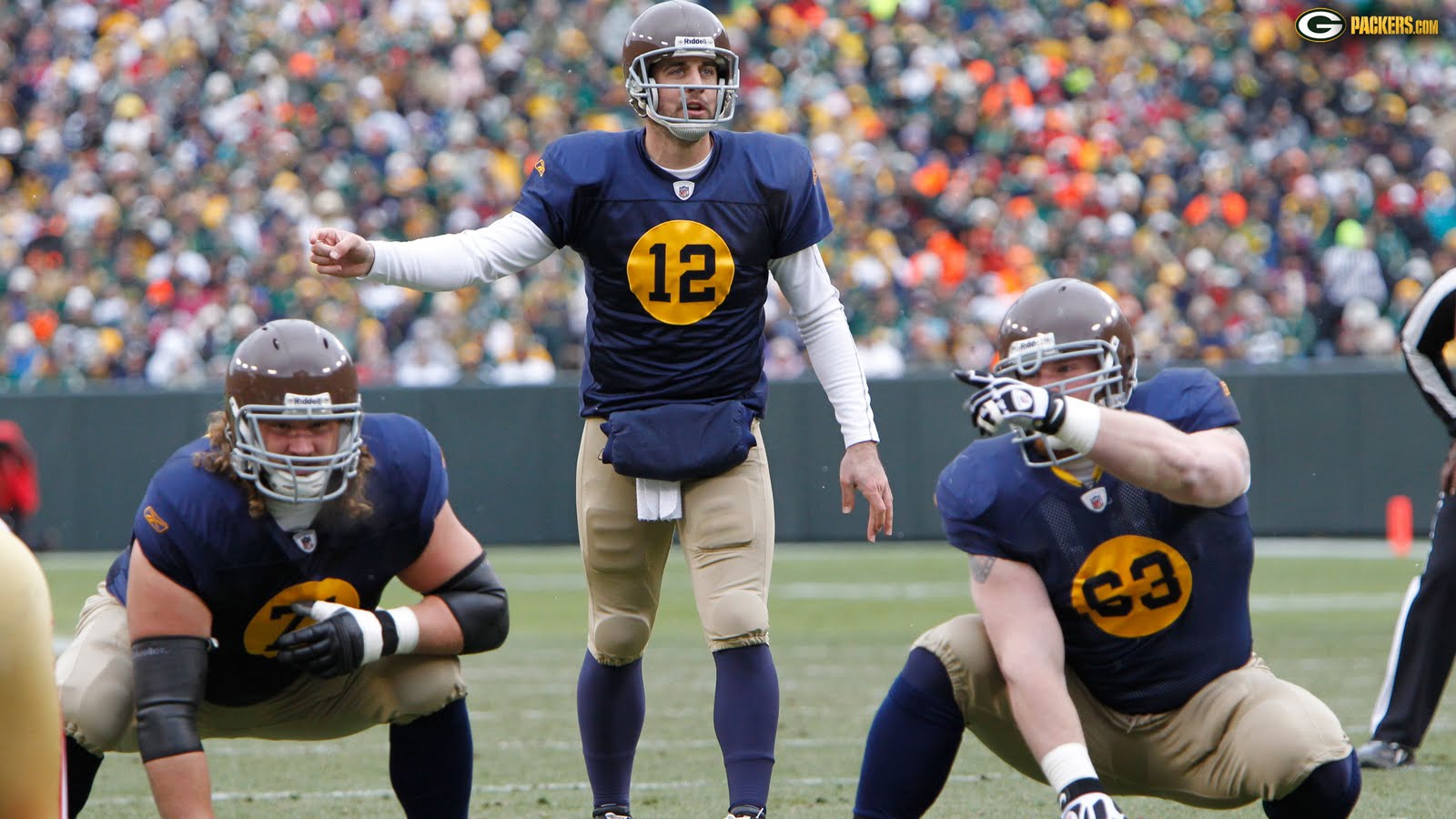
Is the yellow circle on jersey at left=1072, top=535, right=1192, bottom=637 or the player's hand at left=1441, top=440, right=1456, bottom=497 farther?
the player's hand at left=1441, top=440, right=1456, bottom=497

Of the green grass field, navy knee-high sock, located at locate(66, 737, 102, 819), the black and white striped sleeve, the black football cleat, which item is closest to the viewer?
navy knee-high sock, located at locate(66, 737, 102, 819)

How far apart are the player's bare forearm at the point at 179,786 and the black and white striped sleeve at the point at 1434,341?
11.5 ft

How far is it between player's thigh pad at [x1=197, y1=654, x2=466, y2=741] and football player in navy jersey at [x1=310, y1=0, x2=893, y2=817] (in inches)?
21.6

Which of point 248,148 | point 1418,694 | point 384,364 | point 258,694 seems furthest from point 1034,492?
point 248,148

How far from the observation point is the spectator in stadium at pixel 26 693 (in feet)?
5.83

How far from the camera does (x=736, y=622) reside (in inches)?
151

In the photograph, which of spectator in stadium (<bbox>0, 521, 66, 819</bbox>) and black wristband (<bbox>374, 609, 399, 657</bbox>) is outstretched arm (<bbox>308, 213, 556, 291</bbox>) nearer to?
black wristband (<bbox>374, 609, 399, 657</bbox>)

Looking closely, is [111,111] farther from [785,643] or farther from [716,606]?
[716,606]

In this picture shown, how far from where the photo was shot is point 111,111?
1505 centimetres

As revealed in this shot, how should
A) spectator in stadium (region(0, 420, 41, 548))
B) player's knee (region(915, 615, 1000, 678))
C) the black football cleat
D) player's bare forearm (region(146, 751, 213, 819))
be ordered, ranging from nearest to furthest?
player's bare forearm (region(146, 751, 213, 819)) → player's knee (region(915, 615, 1000, 678)) → the black football cleat → spectator in stadium (region(0, 420, 41, 548))

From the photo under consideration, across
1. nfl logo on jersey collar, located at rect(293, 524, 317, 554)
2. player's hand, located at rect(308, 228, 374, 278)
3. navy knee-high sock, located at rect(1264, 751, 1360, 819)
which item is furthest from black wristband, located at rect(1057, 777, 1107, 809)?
player's hand, located at rect(308, 228, 374, 278)

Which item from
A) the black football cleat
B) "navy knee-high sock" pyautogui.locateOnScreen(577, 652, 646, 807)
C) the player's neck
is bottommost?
the black football cleat

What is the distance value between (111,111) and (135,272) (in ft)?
6.26

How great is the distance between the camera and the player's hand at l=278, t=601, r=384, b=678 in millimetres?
3367
